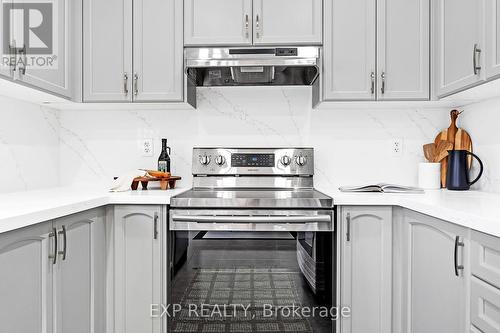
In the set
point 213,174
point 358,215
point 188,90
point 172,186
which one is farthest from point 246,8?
point 358,215

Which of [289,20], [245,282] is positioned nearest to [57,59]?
[289,20]

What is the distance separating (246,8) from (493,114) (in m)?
1.47

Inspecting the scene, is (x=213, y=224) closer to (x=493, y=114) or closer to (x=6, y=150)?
(x=6, y=150)

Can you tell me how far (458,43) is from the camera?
1731 millimetres

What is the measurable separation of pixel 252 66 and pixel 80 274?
132 centimetres

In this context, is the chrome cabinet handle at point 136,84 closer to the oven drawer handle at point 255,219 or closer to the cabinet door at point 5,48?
the cabinet door at point 5,48

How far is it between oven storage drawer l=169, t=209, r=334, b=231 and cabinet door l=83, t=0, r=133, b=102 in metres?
0.83

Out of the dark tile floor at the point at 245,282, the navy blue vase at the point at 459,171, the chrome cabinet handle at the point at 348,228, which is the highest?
the navy blue vase at the point at 459,171

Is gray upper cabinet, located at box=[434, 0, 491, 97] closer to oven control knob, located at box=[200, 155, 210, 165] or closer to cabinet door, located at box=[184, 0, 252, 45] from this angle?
cabinet door, located at box=[184, 0, 252, 45]

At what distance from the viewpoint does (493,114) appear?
1.91 meters

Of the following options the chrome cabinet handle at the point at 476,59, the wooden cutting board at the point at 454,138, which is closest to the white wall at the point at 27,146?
the chrome cabinet handle at the point at 476,59

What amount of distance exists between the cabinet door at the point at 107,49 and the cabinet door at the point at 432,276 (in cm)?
165

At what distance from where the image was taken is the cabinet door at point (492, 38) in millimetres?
1432

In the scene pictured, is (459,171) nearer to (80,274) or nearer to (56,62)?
(80,274)
